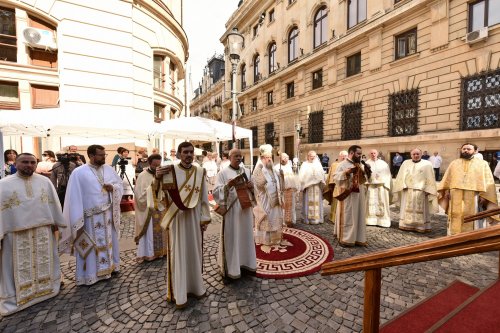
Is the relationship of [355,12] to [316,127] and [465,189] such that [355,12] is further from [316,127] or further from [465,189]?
[465,189]

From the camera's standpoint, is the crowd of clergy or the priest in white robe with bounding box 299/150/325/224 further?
the priest in white robe with bounding box 299/150/325/224

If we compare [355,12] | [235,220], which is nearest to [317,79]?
[355,12]

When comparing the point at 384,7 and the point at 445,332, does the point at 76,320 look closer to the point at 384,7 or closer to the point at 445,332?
the point at 445,332

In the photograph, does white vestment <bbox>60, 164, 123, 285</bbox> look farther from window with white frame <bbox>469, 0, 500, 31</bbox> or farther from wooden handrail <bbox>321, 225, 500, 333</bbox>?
window with white frame <bbox>469, 0, 500, 31</bbox>

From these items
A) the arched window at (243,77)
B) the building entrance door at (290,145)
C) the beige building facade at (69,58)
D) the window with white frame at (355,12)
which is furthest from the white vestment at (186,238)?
the arched window at (243,77)

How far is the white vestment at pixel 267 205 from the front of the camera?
4.87 m

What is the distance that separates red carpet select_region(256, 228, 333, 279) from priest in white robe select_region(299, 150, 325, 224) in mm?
1216

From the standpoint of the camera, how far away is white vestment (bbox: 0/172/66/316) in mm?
3010

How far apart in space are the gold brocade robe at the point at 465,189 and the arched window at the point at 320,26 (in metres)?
18.4

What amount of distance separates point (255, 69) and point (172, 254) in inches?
1194

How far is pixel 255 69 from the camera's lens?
29969 mm

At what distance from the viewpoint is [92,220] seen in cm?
369

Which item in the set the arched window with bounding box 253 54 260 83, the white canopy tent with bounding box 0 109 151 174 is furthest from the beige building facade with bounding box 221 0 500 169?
the white canopy tent with bounding box 0 109 151 174

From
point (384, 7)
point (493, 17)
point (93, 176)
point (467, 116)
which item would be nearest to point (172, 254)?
point (93, 176)
